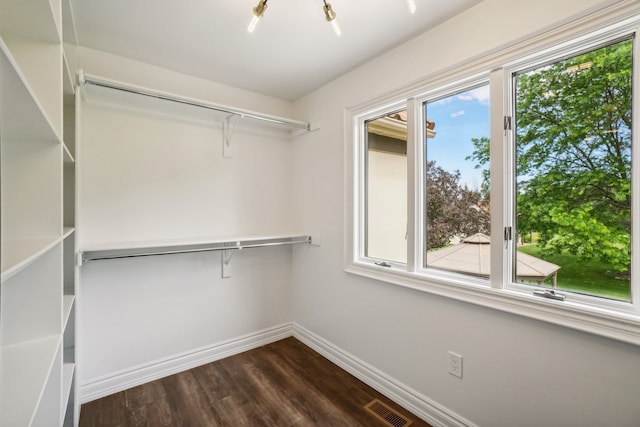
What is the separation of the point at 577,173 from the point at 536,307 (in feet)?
2.14

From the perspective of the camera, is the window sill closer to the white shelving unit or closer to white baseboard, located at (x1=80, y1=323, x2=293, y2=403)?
white baseboard, located at (x1=80, y1=323, x2=293, y2=403)

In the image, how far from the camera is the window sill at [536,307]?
1184 mm

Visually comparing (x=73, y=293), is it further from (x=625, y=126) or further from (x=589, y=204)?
(x=625, y=126)

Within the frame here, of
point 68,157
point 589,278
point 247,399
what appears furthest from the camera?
point 247,399

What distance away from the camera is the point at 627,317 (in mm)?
1167

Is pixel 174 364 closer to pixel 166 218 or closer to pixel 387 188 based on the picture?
pixel 166 218

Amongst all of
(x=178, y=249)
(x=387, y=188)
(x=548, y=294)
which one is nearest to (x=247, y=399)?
(x=178, y=249)

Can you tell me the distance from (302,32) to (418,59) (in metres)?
0.76

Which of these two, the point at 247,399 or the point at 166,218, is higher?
the point at 166,218

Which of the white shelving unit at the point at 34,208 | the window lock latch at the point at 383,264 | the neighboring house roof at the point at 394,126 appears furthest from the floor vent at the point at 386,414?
the neighboring house roof at the point at 394,126

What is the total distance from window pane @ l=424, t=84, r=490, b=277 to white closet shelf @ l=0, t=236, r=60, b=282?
192 cm

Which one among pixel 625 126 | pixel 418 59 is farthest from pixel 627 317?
pixel 418 59

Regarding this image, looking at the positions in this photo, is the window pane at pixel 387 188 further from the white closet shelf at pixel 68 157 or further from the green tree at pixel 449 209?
the white closet shelf at pixel 68 157

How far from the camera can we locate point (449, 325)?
1745mm
